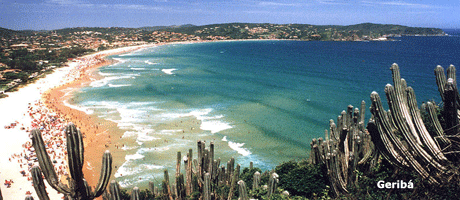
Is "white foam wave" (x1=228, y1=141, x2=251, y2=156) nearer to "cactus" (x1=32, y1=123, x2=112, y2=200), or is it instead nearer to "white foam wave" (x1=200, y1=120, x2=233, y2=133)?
"white foam wave" (x1=200, y1=120, x2=233, y2=133)

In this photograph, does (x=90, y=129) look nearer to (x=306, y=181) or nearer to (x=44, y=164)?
(x=44, y=164)

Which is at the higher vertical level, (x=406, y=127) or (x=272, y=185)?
(x=406, y=127)

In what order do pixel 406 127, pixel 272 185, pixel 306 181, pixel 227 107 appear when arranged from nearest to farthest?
1. pixel 406 127
2. pixel 272 185
3. pixel 306 181
4. pixel 227 107

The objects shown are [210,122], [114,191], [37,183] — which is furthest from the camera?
[210,122]

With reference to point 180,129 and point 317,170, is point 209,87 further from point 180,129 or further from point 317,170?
point 317,170

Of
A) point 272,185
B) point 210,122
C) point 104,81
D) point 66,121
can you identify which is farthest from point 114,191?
point 104,81

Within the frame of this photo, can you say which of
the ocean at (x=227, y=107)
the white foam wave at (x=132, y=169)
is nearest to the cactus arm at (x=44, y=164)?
the ocean at (x=227, y=107)

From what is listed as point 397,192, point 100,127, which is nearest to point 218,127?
point 100,127

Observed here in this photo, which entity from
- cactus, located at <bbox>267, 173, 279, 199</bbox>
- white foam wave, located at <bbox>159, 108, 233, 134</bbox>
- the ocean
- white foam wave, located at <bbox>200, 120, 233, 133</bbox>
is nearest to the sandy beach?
the ocean
